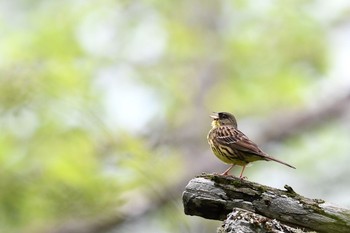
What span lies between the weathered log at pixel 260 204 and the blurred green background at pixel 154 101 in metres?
5.97

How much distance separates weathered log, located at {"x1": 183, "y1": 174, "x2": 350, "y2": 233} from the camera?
4777mm

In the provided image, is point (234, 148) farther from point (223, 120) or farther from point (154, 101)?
point (154, 101)

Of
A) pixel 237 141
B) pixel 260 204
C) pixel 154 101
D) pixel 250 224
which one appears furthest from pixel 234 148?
pixel 154 101

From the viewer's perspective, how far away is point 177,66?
19.1m

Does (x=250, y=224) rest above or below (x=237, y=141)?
below

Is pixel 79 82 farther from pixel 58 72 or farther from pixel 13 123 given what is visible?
pixel 13 123

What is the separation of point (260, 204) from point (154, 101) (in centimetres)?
1327

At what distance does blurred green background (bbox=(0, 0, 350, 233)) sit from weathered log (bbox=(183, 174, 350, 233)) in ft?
19.6

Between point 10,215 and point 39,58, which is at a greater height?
point 39,58

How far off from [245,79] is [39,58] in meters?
5.37

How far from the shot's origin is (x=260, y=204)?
4844mm

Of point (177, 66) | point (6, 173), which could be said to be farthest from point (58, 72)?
point (177, 66)

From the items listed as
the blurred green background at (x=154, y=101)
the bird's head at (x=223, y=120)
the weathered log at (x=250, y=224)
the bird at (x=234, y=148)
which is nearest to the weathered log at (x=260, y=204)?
the weathered log at (x=250, y=224)

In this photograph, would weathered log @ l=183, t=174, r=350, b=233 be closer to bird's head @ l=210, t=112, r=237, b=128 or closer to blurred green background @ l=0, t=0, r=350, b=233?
bird's head @ l=210, t=112, r=237, b=128
